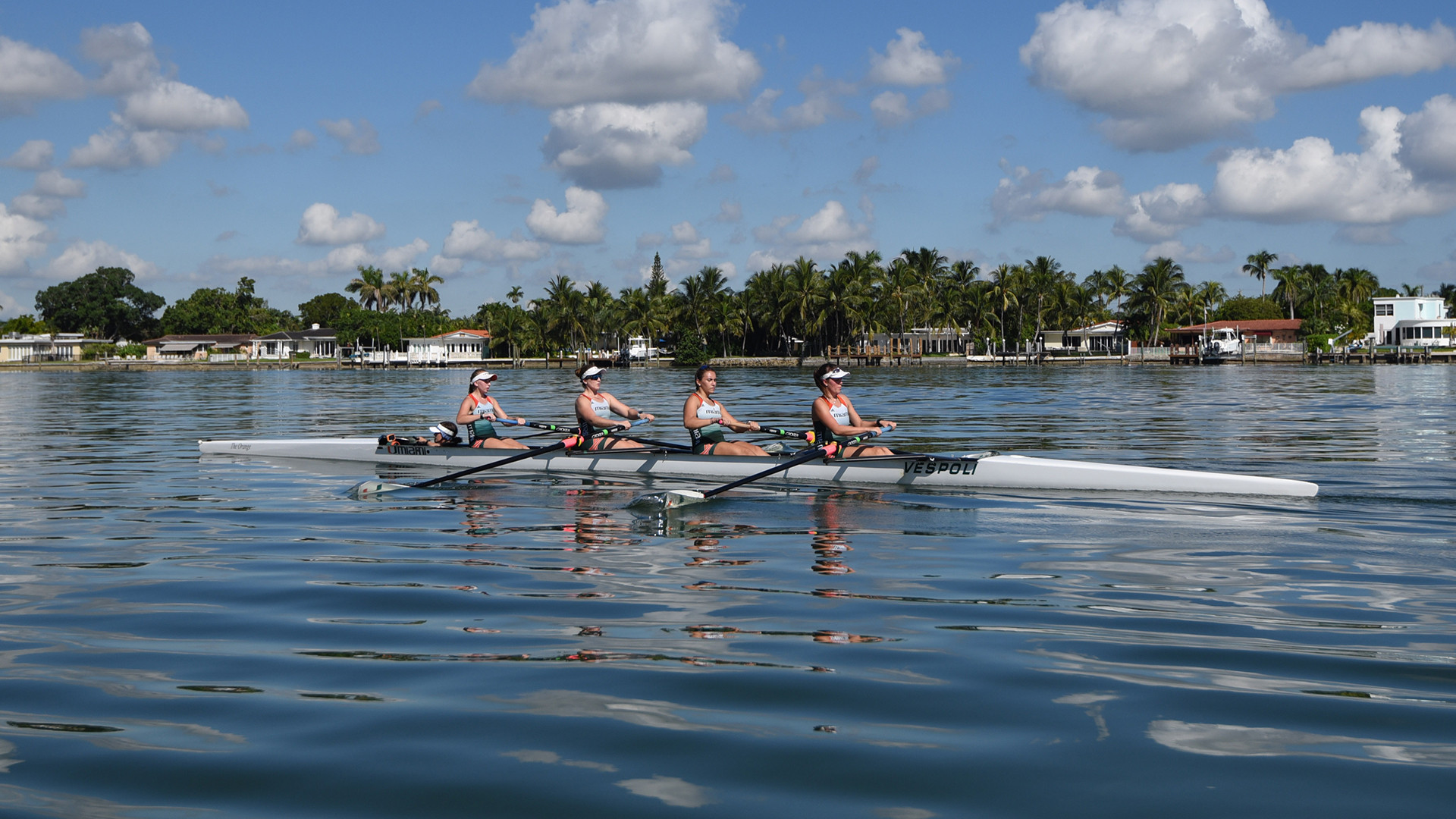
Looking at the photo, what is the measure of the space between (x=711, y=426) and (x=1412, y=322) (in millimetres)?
100436

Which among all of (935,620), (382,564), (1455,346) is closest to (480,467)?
(382,564)

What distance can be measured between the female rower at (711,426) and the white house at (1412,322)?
9643cm

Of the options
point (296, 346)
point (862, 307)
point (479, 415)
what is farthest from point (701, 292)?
point (479, 415)

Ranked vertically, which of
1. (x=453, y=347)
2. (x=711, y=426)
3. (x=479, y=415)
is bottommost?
(x=711, y=426)

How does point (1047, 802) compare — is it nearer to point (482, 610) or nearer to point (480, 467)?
point (482, 610)

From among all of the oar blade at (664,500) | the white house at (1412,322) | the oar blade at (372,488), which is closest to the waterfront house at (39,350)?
the oar blade at (372,488)

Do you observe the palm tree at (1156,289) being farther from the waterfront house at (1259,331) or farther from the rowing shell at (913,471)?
the rowing shell at (913,471)

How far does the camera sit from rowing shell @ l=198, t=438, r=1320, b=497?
469 inches

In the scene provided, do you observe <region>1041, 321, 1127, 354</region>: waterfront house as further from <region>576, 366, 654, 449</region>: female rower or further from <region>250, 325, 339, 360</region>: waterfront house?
Answer: <region>576, 366, 654, 449</region>: female rower

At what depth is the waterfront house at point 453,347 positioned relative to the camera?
12262 cm

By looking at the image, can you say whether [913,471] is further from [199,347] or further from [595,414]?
[199,347]

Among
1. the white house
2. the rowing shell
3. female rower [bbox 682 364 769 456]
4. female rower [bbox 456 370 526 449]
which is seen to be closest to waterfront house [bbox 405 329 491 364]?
the white house

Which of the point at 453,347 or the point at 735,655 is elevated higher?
the point at 453,347

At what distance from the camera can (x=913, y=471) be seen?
41.9ft
